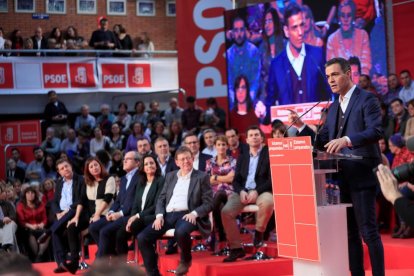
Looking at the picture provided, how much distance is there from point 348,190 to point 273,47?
687cm

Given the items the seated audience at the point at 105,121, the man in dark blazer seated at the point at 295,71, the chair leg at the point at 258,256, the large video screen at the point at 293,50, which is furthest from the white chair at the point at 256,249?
the seated audience at the point at 105,121

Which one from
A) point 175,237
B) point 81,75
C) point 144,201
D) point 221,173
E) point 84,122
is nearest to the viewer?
point 175,237

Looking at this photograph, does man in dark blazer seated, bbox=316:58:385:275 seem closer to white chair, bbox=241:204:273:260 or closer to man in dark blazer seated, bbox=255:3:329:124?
white chair, bbox=241:204:273:260

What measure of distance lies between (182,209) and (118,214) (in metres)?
0.87

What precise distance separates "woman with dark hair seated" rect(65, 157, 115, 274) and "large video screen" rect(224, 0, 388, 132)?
138 inches

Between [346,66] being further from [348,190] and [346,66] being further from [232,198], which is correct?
[232,198]

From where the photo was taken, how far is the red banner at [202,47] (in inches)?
549

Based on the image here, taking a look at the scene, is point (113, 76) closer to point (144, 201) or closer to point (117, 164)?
point (117, 164)

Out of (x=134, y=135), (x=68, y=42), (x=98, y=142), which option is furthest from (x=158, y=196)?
(x=68, y=42)

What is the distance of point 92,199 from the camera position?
885 centimetres

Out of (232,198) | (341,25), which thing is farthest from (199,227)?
(341,25)

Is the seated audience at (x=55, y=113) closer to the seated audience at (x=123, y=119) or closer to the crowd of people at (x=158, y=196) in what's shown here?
the seated audience at (x=123, y=119)

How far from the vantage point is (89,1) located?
853 inches

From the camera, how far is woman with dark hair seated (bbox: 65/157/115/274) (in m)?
8.64
